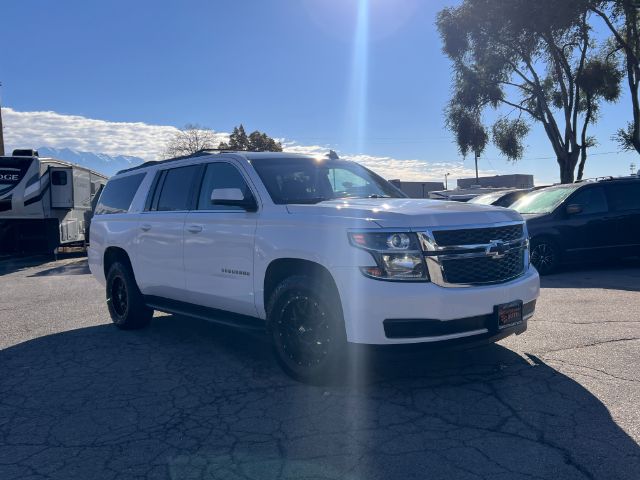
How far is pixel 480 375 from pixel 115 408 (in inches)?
112

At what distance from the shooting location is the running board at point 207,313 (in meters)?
5.12

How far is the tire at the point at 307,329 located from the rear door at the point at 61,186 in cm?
1418

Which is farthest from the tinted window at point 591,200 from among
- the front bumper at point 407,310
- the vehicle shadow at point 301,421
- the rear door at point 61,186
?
the rear door at point 61,186

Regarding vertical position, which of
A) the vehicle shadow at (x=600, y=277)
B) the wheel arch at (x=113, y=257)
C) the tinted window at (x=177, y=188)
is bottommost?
the vehicle shadow at (x=600, y=277)

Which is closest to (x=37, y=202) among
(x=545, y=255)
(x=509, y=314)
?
(x=545, y=255)

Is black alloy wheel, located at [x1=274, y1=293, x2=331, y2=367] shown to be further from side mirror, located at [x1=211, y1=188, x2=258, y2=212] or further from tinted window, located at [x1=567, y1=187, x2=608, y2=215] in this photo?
tinted window, located at [x1=567, y1=187, x2=608, y2=215]

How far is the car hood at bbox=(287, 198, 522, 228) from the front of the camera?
4.16m

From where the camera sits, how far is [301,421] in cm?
390

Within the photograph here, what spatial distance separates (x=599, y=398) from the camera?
13.4 ft

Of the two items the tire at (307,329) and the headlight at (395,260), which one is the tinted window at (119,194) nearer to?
the tire at (307,329)

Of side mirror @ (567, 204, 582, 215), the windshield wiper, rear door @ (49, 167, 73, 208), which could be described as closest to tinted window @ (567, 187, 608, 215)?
side mirror @ (567, 204, 582, 215)

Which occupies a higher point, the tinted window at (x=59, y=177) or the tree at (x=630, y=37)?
the tree at (x=630, y=37)

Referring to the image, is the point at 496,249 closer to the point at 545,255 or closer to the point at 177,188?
the point at 177,188

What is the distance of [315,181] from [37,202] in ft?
44.0
